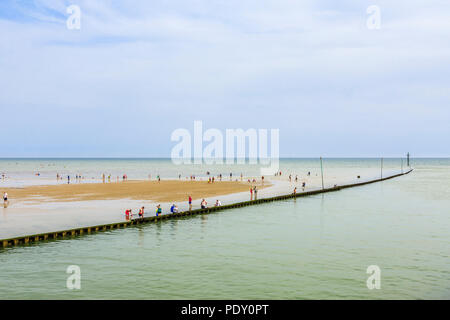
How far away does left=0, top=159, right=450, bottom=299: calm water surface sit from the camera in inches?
918

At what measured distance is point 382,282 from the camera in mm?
24797

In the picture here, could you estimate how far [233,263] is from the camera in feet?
94.8

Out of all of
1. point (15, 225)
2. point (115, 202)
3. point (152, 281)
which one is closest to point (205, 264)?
point (152, 281)

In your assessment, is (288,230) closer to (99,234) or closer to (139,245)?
(139,245)

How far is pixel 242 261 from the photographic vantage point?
29422 mm

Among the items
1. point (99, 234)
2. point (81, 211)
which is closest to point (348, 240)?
point (99, 234)

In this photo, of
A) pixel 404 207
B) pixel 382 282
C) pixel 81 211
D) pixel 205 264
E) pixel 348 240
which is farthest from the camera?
pixel 404 207

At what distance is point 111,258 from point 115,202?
3269 cm

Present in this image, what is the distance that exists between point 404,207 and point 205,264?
1594 inches

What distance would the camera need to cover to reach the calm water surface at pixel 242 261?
76.5ft
